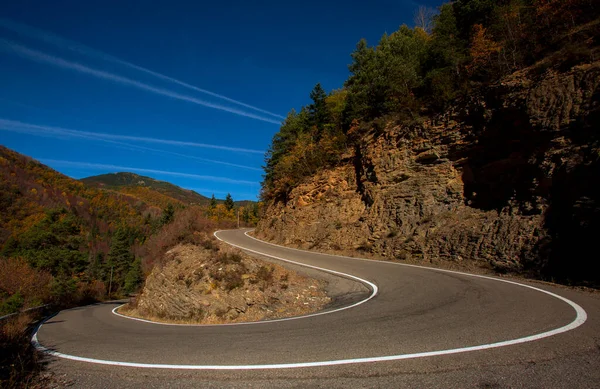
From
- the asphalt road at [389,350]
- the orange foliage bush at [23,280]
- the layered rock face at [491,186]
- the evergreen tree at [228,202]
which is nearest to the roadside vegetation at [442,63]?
the layered rock face at [491,186]

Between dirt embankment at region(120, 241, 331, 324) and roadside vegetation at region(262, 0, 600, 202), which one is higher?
roadside vegetation at region(262, 0, 600, 202)

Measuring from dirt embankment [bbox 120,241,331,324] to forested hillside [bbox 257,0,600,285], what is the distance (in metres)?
7.99

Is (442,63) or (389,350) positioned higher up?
(442,63)

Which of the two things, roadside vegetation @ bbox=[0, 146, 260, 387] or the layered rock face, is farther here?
roadside vegetation @ bbox=[0, 146, 260, 387]

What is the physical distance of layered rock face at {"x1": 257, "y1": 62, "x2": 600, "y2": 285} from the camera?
11.4 m

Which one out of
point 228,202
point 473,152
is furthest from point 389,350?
point 228,202

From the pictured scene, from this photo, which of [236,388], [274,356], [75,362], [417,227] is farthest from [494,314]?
[417,227]

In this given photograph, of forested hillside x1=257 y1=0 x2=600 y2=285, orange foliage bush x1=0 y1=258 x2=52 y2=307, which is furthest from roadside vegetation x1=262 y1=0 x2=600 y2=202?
orange foliage bush x1=0 y1=258 x2=52 y2=307

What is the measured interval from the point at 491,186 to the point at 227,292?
48.8ft

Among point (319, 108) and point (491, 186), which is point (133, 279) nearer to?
point (319, 108)

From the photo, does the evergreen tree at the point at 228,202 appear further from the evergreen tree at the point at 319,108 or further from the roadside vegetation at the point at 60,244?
the evergreen tree at the point at 319,108

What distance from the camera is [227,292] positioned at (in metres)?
11.7

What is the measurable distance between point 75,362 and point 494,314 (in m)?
8.08

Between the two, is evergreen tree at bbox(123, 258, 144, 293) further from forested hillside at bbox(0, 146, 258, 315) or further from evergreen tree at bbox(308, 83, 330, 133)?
evergreen tree at bbox(308, 83, 330, 133)
